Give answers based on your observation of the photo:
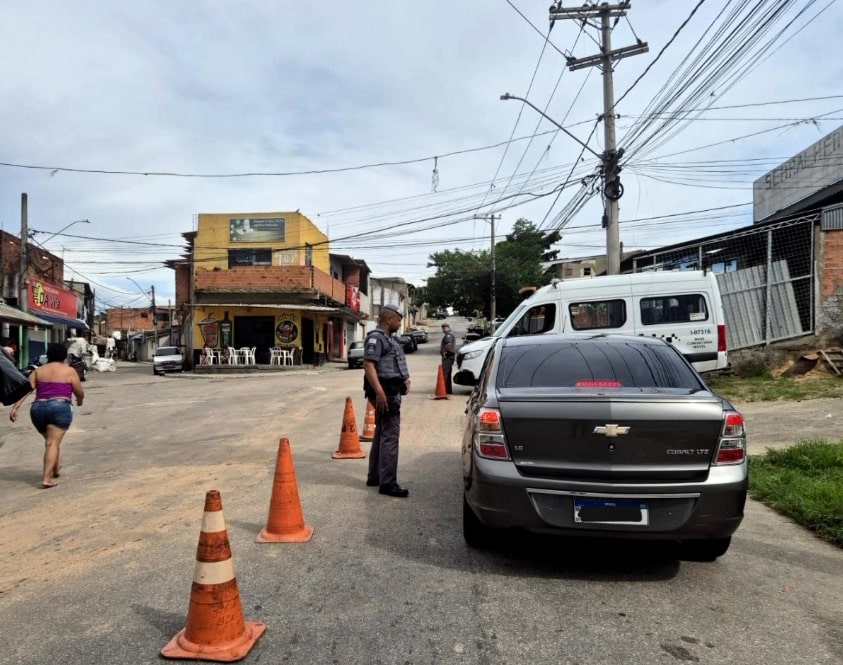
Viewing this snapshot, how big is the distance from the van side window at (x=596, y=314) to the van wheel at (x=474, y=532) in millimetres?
8530

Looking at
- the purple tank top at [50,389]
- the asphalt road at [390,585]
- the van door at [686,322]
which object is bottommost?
the asphalt road at [390,585]

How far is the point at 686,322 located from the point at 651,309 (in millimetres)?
668

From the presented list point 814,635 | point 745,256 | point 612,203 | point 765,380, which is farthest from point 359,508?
point 745,256

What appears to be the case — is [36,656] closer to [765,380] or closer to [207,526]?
[207,526]

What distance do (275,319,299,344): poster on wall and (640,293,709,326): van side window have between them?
898 inches

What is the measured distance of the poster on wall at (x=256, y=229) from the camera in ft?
113

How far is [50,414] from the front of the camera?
23.1 feet

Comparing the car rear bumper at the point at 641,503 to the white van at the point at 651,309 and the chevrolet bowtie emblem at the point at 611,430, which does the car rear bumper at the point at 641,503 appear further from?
the white van at the point at 651,309

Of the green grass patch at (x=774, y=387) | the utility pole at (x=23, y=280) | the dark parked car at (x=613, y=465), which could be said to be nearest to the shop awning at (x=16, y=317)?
the utility pole at (x=23, y=280)

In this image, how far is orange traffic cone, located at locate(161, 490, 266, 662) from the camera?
9.87ft

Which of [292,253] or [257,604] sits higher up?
[292,253]

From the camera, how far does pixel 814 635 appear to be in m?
3.31

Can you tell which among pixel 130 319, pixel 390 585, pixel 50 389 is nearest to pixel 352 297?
pixel 50 389

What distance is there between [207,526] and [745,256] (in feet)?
57.6
